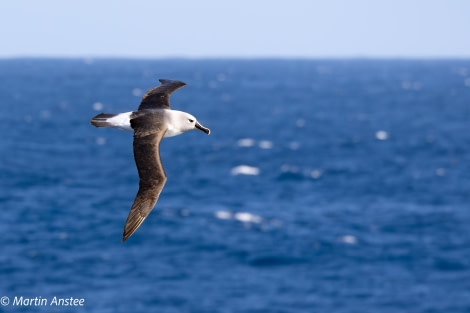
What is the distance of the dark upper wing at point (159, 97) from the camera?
57.8ft

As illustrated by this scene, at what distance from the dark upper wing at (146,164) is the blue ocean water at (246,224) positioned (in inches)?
1368

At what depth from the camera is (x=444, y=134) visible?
5037 inches

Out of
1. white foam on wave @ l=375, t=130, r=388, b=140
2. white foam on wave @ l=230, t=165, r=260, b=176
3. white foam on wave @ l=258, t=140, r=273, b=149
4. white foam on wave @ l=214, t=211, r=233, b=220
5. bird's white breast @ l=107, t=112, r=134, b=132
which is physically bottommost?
bird's white breast @ l=107, t=112, r=134, b=132

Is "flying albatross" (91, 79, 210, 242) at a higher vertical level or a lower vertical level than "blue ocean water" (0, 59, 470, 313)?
lower

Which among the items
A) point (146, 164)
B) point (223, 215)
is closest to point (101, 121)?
point (146, 164)

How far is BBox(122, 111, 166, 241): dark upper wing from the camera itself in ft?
48.1

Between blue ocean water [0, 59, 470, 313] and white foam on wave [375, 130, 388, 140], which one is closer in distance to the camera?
blue ocean water [0, 59, 470, 313]

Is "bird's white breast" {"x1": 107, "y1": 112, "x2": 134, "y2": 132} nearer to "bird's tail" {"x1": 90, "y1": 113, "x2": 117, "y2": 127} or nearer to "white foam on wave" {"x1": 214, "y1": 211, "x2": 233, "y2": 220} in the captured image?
"bird's tail" {"x1": 90, "y1": 113, "x2": 117, "y2": 127}

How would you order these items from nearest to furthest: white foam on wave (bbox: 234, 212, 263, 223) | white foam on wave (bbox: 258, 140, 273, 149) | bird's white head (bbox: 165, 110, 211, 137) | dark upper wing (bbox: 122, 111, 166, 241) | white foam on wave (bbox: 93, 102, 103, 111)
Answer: dark upper wing (bbox: 122, 111, 166, 241)
bird's white head (bbox: 165, 110, 211, 137)
white foam on wave (bbox: 234, 212, 263, 223)
white foam on wave (bbox: 258, 140, 273, 149)
white foam on wave (bbox: 93, 102, 103, 111)

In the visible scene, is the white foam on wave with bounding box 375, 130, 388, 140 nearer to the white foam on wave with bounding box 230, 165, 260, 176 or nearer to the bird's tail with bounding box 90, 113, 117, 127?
the white foam on wave with bounding box 230, 165, 260, 176

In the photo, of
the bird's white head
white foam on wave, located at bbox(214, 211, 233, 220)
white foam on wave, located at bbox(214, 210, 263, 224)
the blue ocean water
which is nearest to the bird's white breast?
the bird's white head

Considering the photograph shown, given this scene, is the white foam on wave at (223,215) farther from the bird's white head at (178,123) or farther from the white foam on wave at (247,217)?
the bird's white head at (178,123)

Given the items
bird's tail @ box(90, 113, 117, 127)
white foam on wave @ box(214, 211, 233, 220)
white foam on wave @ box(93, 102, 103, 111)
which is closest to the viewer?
bird's tail @ box(90, 113, 117, 127)

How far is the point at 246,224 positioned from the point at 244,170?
24401 millimetres
